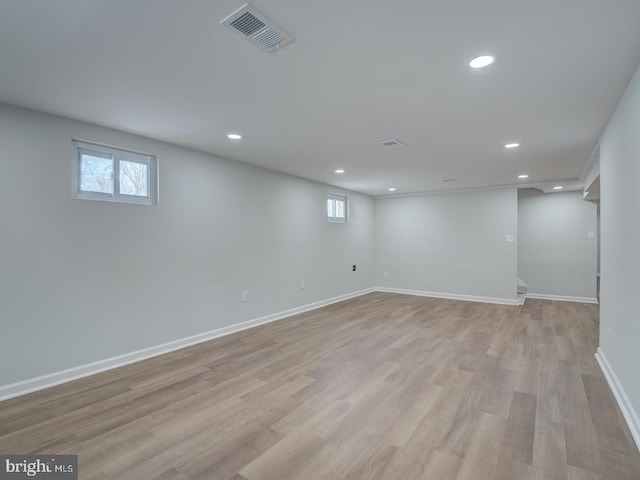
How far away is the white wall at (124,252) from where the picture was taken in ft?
8.84

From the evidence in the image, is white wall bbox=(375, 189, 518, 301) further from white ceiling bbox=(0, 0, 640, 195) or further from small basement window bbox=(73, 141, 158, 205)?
small basement window bbox=(73, 141, 158, 205)

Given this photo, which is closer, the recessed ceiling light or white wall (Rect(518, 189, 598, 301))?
the recessed ceiling light

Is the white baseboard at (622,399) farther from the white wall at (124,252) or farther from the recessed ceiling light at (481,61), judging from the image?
the white wall at (124,252)

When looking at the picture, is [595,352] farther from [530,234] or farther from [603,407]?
[530,234]

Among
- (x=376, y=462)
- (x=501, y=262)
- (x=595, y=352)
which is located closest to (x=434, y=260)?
(x=501, y=262)

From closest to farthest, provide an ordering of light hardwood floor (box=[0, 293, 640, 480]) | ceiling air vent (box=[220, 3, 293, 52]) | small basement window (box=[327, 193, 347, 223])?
ceiling air vent (box=[220, 3, 293, 52]), light hardwood floor (box=[0, 293, 640, 480]), small basement window (box=[327, 193, 347, 223])

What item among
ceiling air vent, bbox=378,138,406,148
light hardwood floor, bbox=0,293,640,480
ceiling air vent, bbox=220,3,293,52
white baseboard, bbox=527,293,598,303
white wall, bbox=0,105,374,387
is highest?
ceiling air vent, bbox=220,3,293,52

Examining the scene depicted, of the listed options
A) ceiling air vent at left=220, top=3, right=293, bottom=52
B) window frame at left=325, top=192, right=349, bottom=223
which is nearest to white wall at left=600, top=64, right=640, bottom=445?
ceiling air vent at left=220, top=3, right=293, bottom=52

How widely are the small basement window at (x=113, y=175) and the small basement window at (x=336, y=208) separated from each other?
359 cm

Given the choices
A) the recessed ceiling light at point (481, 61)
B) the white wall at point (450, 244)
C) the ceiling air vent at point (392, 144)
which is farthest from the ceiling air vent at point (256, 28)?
the white wall at point (450, 244)

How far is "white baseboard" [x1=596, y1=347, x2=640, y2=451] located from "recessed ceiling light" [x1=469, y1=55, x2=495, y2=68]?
2.50 meters

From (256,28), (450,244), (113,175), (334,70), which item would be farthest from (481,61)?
(450,244)

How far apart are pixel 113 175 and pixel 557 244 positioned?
8.23 meters

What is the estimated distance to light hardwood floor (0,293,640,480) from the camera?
1.85m
